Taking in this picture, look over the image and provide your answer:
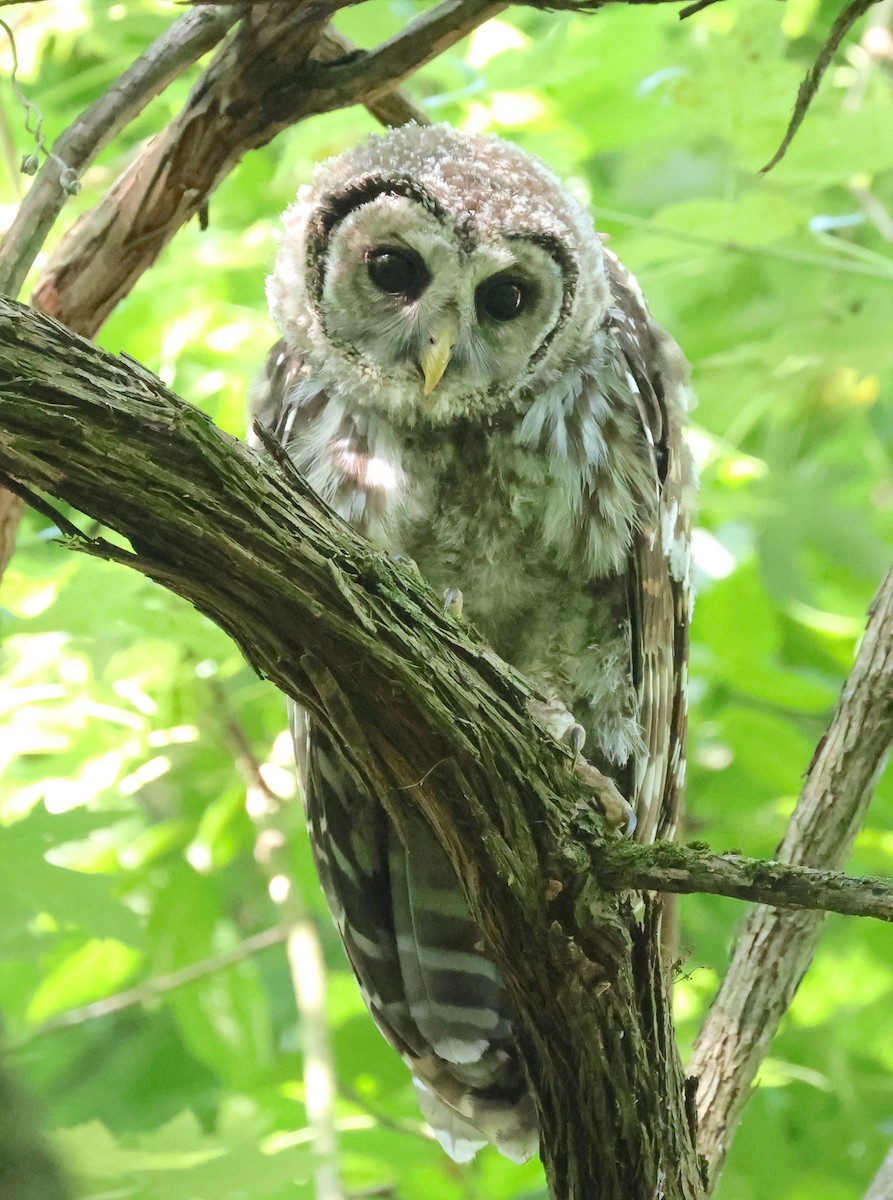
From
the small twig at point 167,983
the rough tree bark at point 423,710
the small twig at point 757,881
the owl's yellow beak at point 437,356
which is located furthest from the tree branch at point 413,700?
the small twig at point 167,983

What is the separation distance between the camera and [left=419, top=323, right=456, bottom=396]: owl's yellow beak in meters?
2.35

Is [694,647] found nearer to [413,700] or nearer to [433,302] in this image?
[433,302]

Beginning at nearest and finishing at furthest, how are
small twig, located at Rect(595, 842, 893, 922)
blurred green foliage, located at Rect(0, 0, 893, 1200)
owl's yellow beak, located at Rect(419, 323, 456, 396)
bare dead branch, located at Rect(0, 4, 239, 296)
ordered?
small twig, located at Rect(595, 842, 893, 922), bare dead branch, located at Rect(0, 4, 239, 296), owl's yellow beak, located at Rect(419, 323, 456, 396), blurred green foliage, located at Rect(0, 0, 893, 1200)

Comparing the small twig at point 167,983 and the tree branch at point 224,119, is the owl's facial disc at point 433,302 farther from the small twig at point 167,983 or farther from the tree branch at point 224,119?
the small twig at point 167,983

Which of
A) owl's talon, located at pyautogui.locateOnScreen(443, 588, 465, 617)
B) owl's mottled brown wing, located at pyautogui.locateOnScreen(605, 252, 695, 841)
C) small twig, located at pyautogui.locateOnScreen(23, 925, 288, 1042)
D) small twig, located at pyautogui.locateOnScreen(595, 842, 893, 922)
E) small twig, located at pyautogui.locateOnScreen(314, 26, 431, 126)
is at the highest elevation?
small twig, located at pyautogui.locateOnScreen(314, 26, 431, 126)

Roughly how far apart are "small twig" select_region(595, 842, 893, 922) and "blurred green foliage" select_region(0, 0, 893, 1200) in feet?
4.56

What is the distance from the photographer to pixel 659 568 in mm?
2543

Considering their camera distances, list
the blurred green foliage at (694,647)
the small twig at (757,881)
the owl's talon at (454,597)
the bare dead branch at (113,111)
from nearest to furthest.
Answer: the small twig at (757,881), the bare dead branch at (113,111), the owl's talon at (454,597), the blurred green foliage at (694,647)

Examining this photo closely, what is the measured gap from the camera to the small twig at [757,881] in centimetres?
133

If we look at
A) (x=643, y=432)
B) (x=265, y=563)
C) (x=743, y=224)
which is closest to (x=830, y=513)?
(x=743, y=224)

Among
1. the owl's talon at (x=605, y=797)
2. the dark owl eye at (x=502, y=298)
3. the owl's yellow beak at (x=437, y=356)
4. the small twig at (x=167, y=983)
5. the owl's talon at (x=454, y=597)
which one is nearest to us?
the owl's talon at (x=605, y=797)

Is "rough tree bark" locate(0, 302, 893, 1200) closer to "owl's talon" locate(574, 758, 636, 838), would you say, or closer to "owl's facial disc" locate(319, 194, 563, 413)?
"owl's talon" locate(574, 758, 636, 838)

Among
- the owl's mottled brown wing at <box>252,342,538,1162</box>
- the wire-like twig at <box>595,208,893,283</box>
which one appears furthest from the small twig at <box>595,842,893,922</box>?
the wire-like twig at <box>595,208,893,283</box>

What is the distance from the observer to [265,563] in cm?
144
